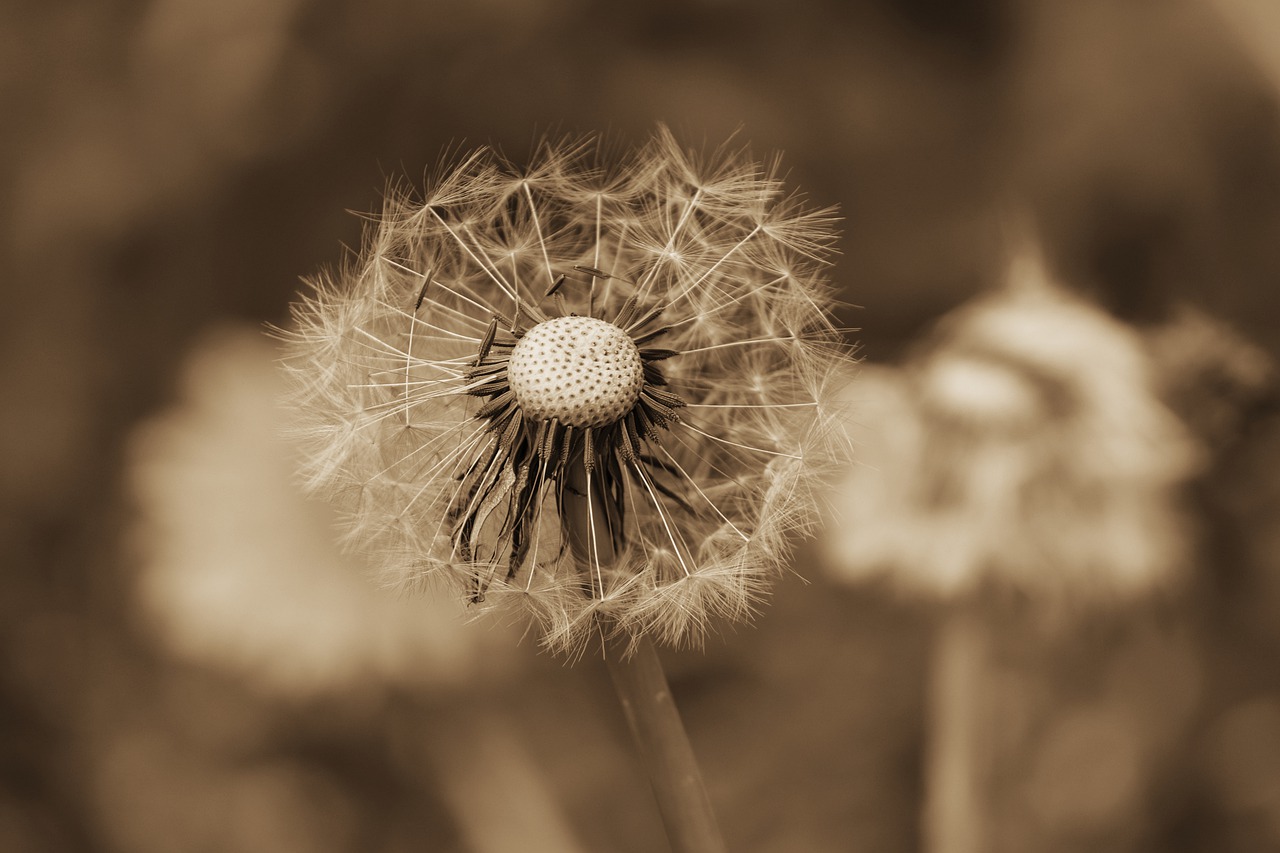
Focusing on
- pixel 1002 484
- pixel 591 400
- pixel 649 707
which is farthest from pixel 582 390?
pixel 1002 484

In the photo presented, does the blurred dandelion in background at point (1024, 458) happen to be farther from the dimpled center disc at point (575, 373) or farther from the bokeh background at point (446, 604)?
the dimpled center disc at point (575, 373)

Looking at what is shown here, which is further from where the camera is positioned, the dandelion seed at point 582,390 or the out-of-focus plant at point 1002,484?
the out-of-focus plant at point 1002,484

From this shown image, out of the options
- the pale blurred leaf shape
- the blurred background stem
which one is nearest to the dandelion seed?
the pale blurred leaf shape

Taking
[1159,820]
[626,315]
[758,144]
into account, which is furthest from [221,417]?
[1159,820]

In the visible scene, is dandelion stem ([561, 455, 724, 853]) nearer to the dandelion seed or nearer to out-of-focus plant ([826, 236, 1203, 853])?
the dandelion seed

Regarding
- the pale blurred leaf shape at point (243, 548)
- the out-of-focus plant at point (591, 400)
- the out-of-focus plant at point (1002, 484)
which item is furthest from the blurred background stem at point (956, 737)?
the pale blurred leaf shape at point (243, 548)

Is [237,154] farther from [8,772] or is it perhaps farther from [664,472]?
[8,772]
